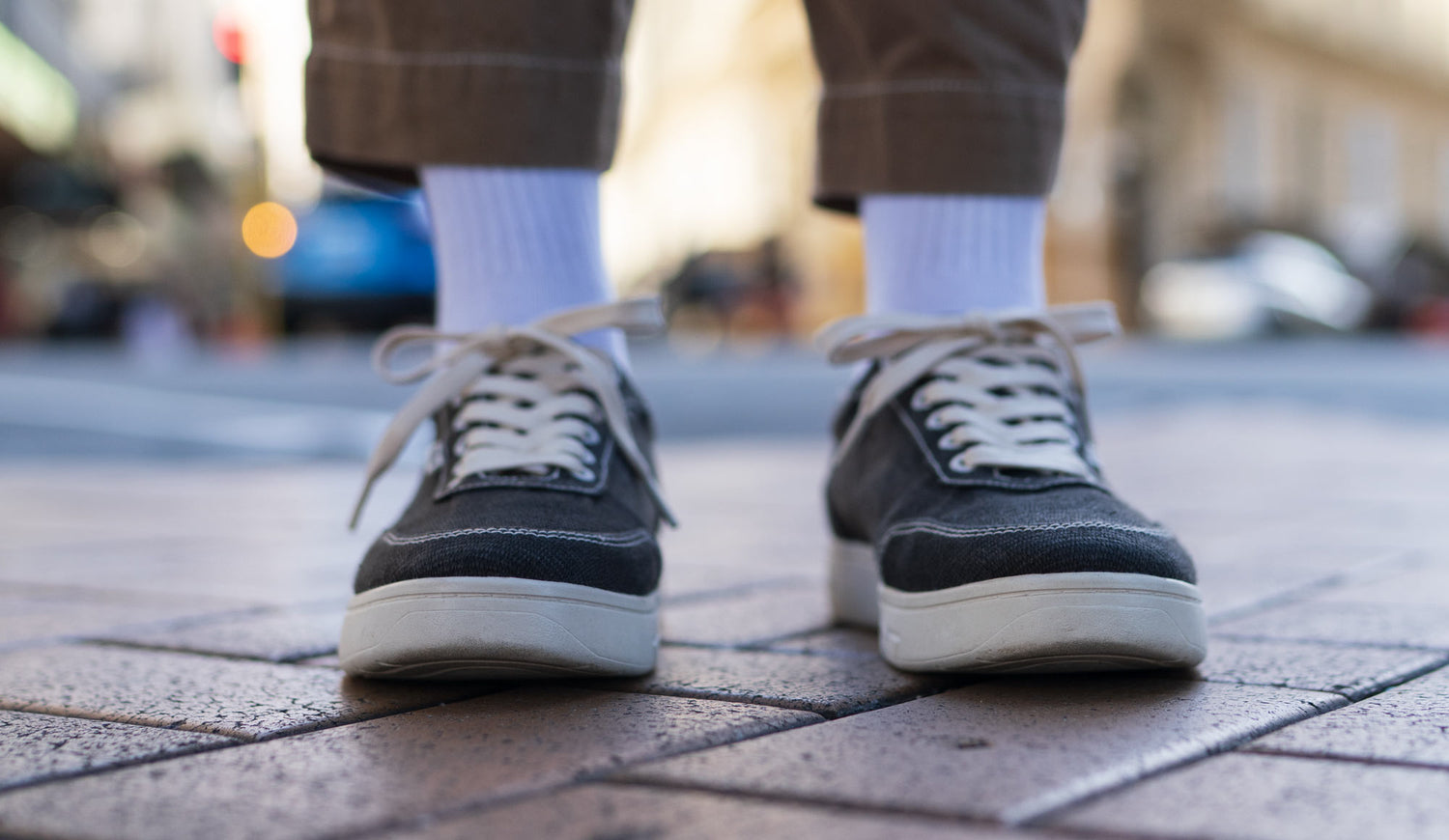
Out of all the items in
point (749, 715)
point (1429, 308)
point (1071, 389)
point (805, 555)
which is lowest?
point (1429, 308)

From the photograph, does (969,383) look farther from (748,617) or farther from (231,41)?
(231,41)

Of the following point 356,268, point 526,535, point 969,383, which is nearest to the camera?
point 526,535

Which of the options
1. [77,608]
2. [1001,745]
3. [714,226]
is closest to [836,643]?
[1001,745]

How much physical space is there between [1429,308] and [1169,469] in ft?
47.3

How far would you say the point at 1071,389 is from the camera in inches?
55.6

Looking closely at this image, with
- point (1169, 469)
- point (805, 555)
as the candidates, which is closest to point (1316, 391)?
point (1169, 469)

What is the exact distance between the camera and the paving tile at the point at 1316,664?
117 cm

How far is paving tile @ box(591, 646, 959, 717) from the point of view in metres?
1.14

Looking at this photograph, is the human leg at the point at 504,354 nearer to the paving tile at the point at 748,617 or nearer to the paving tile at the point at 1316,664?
the paving tile at the point at 748,617

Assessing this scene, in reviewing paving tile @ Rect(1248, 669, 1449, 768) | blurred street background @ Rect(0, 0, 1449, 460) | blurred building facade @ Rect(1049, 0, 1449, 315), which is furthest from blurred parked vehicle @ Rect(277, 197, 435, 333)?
paving tile @ Rect(1248, 669, 1449, 768)

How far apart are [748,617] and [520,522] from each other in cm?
43

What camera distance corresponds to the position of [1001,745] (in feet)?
3.22

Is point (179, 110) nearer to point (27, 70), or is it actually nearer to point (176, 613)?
point (27, 70)

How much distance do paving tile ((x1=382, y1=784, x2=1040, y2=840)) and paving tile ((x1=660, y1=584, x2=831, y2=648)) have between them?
553 millimetres
